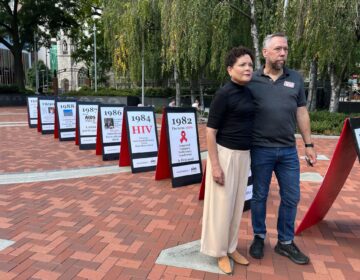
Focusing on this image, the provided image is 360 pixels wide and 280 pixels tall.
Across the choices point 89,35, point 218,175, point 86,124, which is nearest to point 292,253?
point 218,175

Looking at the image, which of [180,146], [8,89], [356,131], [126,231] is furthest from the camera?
[8,89]

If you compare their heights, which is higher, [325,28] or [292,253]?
[325,28]

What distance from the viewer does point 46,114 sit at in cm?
1241

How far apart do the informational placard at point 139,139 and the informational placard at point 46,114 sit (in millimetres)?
5931

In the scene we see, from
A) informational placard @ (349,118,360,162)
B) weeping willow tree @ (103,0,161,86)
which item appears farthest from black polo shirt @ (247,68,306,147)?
weeping willow tree @ (103,0,161,86)

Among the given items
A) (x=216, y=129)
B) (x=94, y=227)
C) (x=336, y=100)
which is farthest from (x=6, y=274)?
(x=336, y=100)

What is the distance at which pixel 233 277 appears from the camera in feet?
10.5

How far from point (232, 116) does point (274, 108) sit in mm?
406

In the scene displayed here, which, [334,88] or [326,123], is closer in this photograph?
[326,123]

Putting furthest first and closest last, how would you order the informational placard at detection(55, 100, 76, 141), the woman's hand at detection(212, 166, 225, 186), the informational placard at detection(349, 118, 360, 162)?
the informational placard at detection(55, 100, 76, 141), the informational placard at detection(349, 118, 360, 162), the woman's hand at detection(212, 166, 225, 186)

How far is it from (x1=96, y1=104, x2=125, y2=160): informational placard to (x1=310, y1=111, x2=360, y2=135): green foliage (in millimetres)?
6647

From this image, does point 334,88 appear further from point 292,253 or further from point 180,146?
point 292,253

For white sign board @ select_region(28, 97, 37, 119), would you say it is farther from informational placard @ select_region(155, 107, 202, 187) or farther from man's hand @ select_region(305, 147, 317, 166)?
man's hand @ select_region(305, 147, 317, 166)

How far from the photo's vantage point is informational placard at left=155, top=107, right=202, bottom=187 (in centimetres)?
588
